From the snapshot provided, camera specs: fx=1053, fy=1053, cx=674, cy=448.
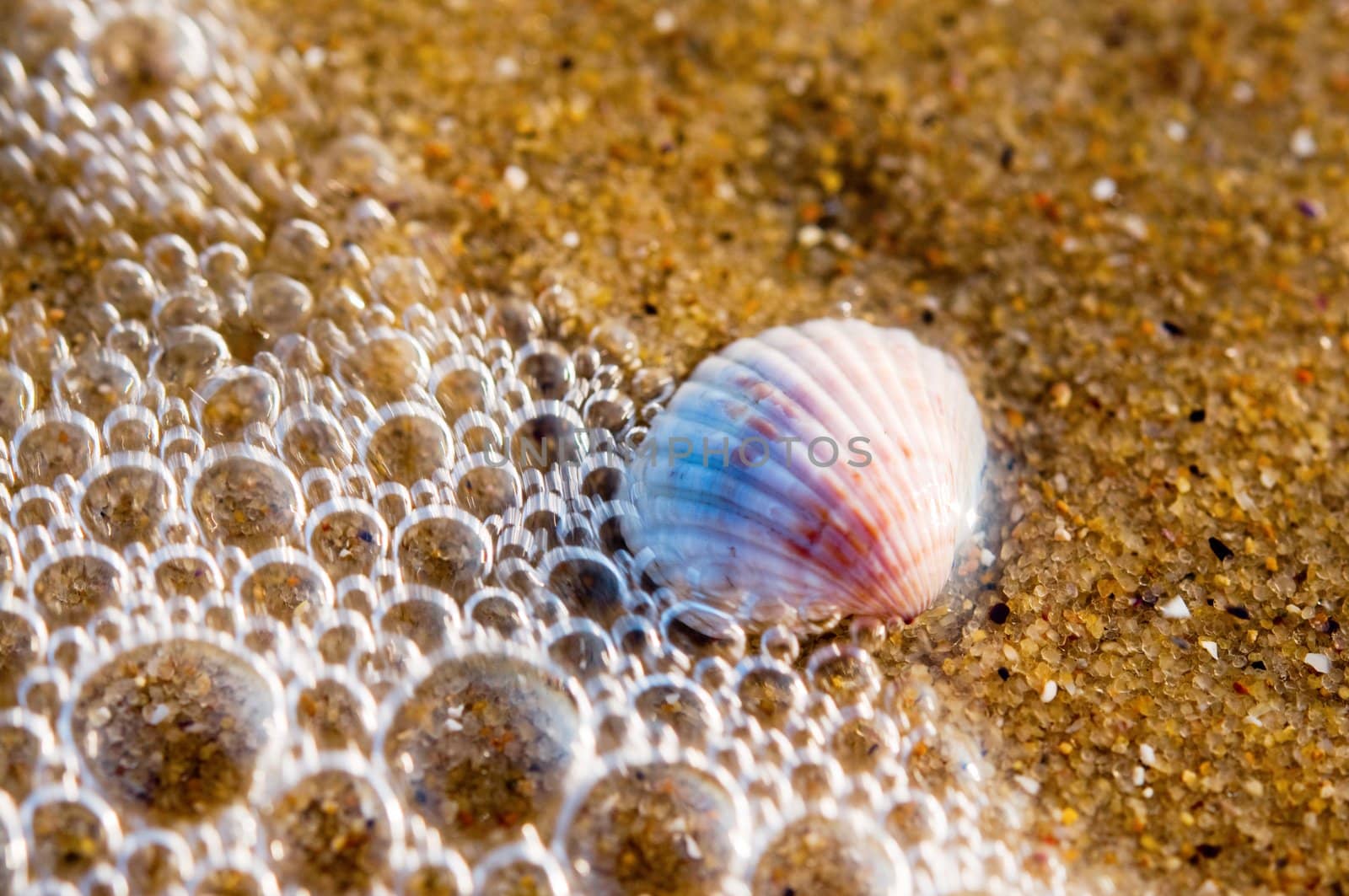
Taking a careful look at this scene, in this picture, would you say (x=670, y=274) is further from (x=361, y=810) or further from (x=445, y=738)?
(x=361, y=810)

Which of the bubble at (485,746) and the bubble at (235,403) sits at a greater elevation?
the bubble at (235,403)

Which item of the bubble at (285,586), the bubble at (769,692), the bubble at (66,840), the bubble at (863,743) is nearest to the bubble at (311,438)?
the bubble at (285,586)

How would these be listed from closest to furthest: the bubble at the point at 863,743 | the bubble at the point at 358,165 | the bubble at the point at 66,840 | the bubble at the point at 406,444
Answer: the bubble at the point at 66,840 < the bubble at the point at 863,743 < the bubble at the point at 406,444 < the bubble at the point at 358,165

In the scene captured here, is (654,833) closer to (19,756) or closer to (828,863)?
(828,863)

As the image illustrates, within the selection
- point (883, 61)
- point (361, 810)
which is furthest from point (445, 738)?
point (883, 61)

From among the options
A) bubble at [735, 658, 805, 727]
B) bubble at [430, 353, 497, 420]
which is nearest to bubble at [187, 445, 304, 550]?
bubble at [430, 353, 497, 420]

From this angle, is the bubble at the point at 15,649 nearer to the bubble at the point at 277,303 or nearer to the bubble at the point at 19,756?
the bubble at the point at 19,756

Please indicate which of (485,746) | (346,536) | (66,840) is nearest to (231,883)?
(66,840)
